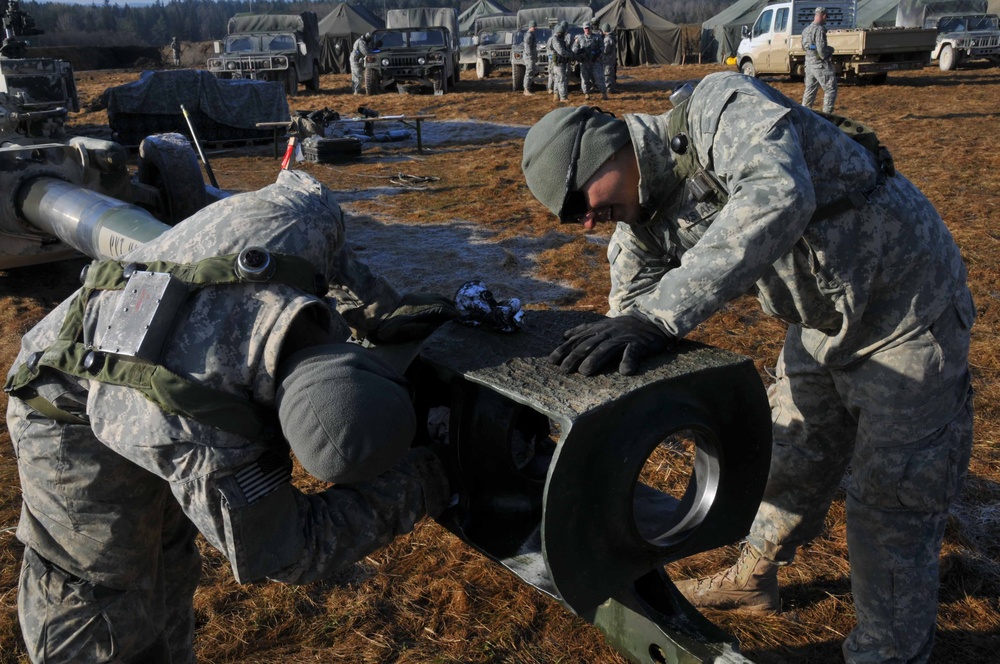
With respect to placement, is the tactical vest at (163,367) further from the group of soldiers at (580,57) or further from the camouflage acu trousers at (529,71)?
the camouflage acu trousers at (529,71)

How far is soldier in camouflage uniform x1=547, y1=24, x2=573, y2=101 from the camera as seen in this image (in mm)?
18359

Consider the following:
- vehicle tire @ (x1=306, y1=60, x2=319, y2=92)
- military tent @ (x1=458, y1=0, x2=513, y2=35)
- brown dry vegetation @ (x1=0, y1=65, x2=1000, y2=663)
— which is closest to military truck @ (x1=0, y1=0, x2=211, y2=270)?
brown dry vegetation @ (x1=0, y1=65, x2=1000, y2=663)

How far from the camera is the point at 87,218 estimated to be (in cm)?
455

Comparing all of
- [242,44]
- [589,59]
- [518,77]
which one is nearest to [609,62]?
[589,59]

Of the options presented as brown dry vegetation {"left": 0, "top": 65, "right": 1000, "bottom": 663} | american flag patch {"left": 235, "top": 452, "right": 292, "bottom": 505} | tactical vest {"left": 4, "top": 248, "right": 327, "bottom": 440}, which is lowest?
brown dry vegetation {"left": 0, "top": 65, "right": 1000, "bottom": 663}

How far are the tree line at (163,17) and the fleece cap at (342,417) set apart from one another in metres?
51.8

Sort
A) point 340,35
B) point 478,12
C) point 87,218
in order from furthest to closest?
point 478,12
point 340,35
point 87,218

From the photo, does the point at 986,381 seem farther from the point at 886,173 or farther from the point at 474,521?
the point at 474,521

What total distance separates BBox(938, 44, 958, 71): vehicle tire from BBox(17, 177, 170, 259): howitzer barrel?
871 inches

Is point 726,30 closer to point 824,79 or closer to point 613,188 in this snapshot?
point 824,79

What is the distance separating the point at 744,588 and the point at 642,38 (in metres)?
31.1

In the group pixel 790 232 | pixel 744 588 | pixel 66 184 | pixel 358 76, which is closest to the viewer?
pixel 790 232

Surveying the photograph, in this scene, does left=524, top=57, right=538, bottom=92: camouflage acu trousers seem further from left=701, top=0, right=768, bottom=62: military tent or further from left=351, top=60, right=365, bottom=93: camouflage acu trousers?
left=701, top=0, right=768, bottom=62: military tent

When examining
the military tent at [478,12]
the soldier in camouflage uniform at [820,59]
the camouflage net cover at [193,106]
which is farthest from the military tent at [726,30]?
the camouflage net cover at [193,106]
